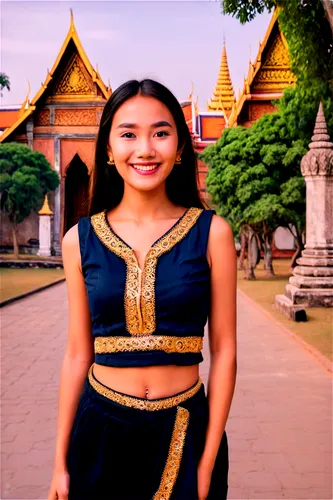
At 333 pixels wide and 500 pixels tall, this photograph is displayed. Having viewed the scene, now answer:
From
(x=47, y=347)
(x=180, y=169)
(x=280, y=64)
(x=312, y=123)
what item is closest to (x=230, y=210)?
(x=312, y=123)

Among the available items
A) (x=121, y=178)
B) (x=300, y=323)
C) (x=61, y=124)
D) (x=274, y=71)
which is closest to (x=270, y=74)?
(x=274, y=71)

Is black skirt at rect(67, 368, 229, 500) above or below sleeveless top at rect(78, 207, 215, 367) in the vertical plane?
below

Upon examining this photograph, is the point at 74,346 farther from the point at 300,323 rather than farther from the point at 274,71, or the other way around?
the point at 274,71

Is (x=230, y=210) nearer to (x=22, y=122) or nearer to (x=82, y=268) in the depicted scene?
(x=22, y=122)

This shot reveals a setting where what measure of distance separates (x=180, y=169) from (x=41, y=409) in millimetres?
3440

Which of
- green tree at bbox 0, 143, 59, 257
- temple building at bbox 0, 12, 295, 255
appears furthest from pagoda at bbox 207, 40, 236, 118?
green tree at bbox 0, 143, 59, 257

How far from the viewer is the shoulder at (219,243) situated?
1.79 m

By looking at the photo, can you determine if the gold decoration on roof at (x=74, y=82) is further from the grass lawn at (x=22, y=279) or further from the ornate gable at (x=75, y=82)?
the grass lawn at (x=22, y=279)

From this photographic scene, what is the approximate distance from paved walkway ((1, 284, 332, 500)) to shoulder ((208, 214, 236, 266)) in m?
2.01

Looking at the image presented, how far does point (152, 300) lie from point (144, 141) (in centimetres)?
41

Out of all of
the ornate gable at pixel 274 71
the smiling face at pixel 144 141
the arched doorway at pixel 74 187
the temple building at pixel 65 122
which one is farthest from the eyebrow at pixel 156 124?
the arched doorway at pixel 74 187

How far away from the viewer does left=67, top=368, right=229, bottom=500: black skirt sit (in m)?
1.70

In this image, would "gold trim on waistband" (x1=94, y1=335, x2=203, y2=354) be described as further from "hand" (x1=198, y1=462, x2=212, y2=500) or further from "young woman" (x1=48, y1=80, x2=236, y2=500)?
"hand" (x1=198, y1=462, x2=212, y2=500)

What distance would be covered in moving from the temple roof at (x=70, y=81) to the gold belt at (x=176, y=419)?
24268 mm
